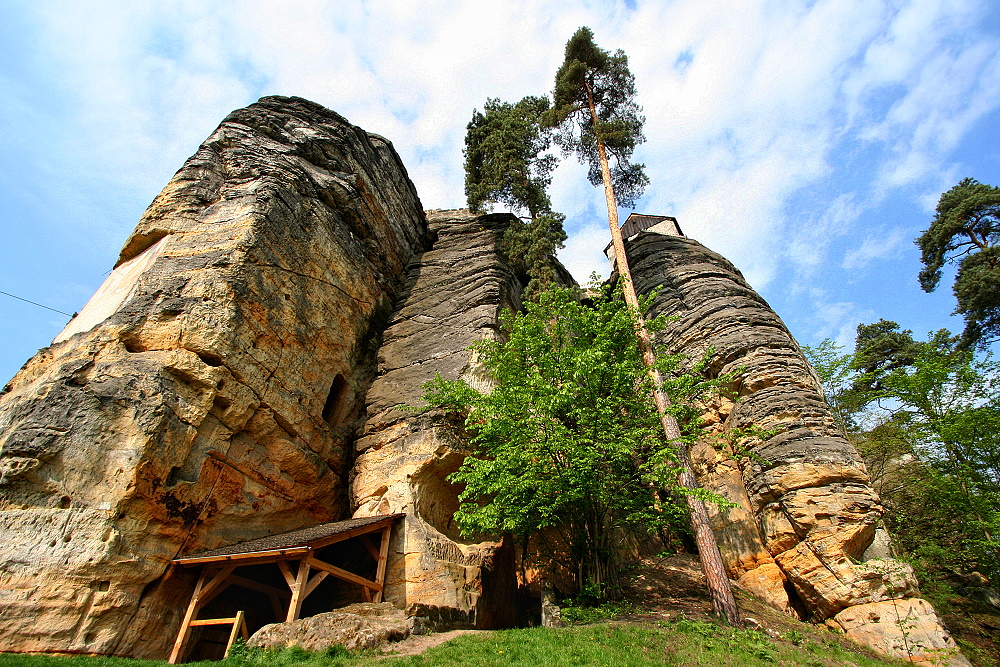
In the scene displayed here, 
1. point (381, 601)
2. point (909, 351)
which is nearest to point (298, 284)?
point (381, 601)

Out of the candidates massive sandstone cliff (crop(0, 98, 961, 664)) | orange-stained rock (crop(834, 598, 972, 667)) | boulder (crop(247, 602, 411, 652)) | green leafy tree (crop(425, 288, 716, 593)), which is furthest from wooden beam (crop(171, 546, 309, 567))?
orange-stained rock (crop(834, 598, 972, 667))

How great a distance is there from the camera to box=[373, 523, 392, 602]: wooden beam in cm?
1227

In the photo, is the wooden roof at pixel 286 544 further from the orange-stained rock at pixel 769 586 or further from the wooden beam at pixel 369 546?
the orange-stained rock at pixel 769 586

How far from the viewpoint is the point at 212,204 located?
16453 millimetres

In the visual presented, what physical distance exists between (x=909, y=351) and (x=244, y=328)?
101 feet

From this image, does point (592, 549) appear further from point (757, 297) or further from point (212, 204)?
point (212, 204)

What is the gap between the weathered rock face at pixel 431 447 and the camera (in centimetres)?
1280

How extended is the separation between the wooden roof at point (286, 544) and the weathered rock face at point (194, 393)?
84 cm

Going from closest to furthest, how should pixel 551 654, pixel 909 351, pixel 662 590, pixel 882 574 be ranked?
1. pixel 551 654
2. pixel 882 574
3. pixel 662 590
4. pixel 909 351

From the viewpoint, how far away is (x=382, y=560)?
12742mm

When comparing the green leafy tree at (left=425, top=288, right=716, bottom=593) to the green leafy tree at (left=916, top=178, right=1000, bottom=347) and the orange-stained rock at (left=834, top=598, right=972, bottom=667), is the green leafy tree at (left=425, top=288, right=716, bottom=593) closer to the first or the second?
the orange-stained rock at (left=834, top=598, right=972, bottom=667)

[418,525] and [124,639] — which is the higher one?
[418,525]

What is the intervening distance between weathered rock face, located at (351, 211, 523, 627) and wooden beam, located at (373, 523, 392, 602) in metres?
0.23

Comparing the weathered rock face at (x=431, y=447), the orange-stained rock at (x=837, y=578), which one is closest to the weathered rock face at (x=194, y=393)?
the weathered rock face at (x=431, y=447)
